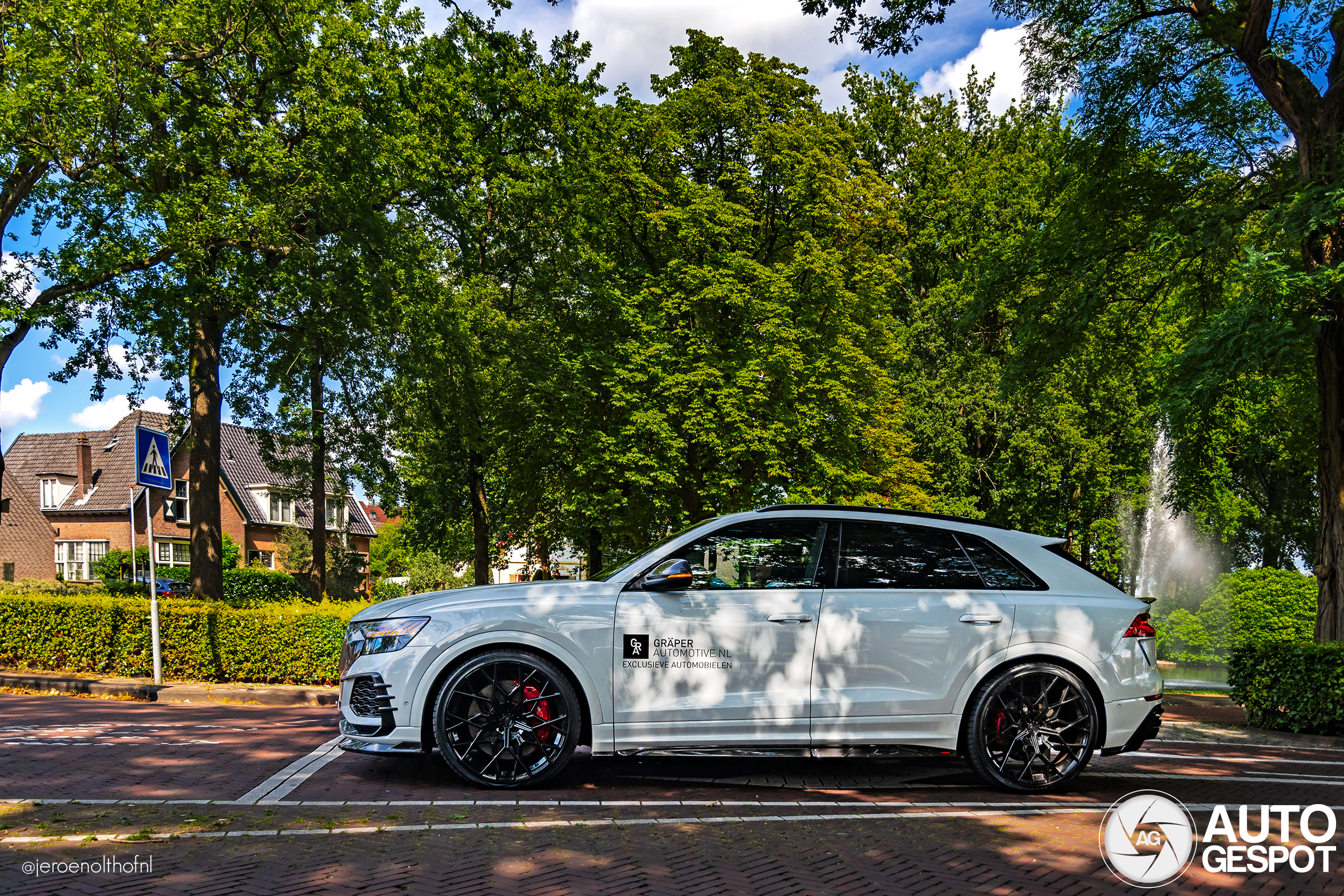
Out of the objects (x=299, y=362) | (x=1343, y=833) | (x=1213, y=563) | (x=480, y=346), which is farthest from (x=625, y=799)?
(x=1213, y=563)

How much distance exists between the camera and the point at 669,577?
5801 mm

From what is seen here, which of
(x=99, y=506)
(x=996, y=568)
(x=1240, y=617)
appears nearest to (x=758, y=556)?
(x=996, y=568)

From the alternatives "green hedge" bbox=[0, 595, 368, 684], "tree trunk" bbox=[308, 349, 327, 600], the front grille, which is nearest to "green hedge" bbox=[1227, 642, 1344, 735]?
the front grille

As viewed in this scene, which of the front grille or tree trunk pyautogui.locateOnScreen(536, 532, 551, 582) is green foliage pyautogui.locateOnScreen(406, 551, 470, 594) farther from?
the front grille

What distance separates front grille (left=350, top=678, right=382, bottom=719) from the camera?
573cm

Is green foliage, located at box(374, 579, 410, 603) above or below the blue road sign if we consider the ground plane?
below

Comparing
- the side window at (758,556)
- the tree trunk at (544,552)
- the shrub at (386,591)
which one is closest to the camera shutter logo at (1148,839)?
the side window at (758,556)

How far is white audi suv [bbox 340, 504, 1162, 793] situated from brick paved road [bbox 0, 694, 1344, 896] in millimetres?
337

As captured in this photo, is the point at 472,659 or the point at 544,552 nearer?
the point at 472,659

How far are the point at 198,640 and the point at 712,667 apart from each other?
29.5 ft

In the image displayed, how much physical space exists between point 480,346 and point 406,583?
90.0 ft

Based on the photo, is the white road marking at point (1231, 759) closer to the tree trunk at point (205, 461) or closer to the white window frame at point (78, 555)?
the tree trunk at point (205, 461)

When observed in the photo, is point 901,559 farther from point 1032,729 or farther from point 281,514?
point 281,514

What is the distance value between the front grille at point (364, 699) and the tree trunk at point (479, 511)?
62.8 ft
